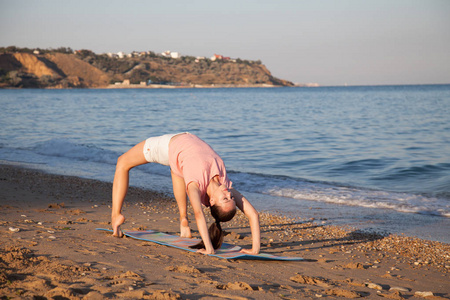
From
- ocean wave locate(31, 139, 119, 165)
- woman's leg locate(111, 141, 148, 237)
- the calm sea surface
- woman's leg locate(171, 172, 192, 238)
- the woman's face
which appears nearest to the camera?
the woman's face

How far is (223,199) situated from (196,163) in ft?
1.38

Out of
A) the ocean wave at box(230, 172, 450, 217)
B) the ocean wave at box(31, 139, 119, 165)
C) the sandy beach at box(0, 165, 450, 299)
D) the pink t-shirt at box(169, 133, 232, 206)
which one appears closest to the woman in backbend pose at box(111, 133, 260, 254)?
the pink t-shirt at box(169, 133, 232, 206)

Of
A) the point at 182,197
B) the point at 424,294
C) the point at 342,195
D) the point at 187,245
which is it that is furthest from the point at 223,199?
the point at 342,195

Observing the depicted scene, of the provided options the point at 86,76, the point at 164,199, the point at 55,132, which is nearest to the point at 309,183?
the point at 164,199

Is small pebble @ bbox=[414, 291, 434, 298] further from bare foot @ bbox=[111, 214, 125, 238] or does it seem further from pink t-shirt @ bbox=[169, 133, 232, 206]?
bare foot @ bbox=[111, 214, 125, 238]

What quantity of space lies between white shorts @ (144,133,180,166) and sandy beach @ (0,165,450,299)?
90 cm

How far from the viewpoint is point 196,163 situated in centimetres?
403

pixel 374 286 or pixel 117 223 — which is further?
pixel 117 223

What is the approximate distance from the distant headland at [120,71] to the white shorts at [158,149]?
3557 inches

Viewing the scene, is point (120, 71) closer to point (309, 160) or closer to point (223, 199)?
point (309, 160)

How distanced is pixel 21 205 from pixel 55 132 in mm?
13896

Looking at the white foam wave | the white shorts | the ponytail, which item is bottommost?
the white foam wave

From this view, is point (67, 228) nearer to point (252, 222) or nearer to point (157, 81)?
point (252, 222)

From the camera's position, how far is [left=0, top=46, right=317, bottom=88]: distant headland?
3684 inches
